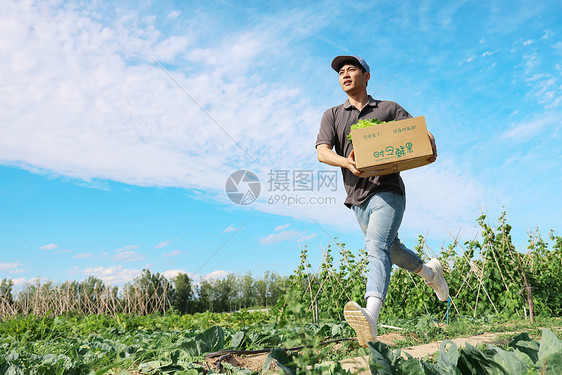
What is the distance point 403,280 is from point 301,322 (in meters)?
5.87

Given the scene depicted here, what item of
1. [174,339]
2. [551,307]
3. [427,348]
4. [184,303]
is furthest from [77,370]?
[184,303]

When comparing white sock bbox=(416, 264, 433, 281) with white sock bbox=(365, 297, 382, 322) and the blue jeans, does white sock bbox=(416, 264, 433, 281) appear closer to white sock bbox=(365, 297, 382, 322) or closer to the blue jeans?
the blue jeans

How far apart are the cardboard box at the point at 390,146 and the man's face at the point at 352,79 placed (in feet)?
1.73

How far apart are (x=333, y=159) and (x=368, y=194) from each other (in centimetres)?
38

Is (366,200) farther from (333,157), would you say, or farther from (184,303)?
(184,303)

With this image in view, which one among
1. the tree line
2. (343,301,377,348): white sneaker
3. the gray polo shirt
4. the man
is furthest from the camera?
the tree line

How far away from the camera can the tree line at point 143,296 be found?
36.0 ft

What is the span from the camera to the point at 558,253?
798cm

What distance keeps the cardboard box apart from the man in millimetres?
80

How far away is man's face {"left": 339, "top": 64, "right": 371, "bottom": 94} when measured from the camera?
10.7 feet

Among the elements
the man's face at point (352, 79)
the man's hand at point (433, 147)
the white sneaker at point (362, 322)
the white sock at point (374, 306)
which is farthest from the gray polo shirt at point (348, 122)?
the white sneaker at point (362, 322)

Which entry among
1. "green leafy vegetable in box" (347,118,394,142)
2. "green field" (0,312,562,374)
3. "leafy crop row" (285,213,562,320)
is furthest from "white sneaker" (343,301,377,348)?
"leafy crop row" (285,213,562,320)

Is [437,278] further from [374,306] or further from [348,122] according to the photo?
[348,122]

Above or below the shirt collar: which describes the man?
below
